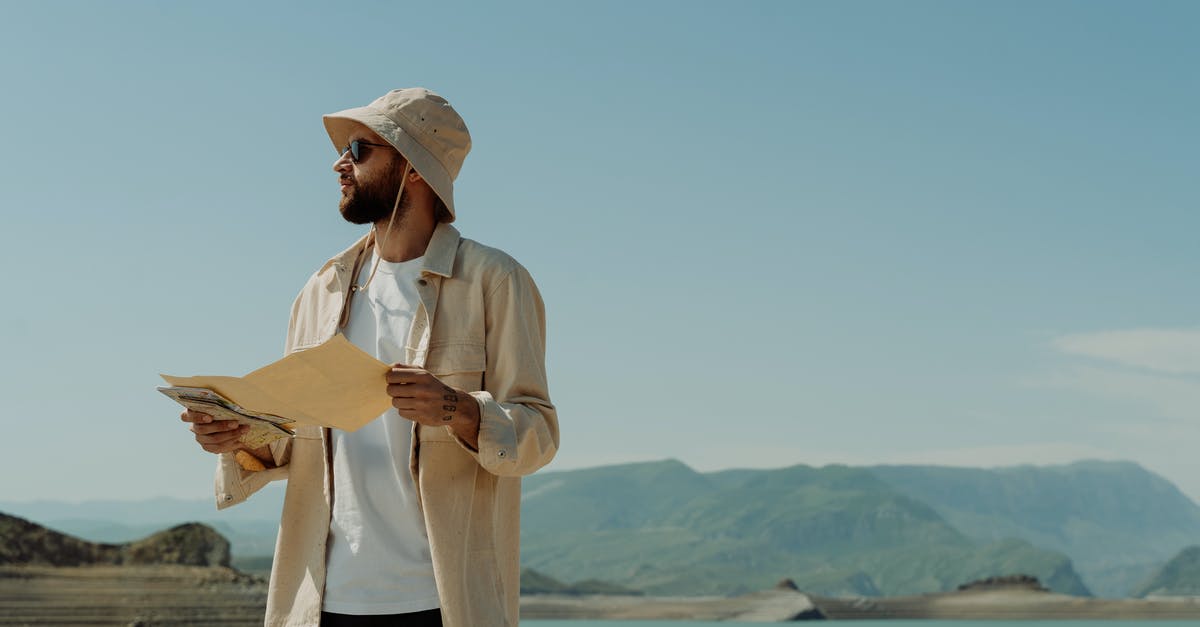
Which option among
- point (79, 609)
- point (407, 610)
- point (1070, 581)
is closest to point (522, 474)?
point (407, 610)

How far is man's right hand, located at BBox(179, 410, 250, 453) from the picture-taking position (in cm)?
280

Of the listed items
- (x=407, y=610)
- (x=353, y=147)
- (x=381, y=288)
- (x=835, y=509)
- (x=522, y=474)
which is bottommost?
(x=407, y=610)

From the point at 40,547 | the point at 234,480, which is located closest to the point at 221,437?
the point at 234,480

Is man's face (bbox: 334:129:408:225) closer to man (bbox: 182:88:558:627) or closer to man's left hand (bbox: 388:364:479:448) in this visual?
man (bbox: 182:88:558:627)

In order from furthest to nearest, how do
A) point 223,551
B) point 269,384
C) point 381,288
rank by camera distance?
point 223,551 → point 381,288 → point 269,384

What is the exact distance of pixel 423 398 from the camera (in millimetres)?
2570

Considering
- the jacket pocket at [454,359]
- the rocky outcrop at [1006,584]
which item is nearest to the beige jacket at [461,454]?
the jacket pocket at [454,359]

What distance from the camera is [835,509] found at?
7288cm

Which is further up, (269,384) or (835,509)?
(835,509)

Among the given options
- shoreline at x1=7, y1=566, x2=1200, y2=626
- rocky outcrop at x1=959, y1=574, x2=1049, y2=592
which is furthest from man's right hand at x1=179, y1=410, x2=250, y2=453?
rocky outcrop at x1=959, y1=574, x2=1049, y2=592

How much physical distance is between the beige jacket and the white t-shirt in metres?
0.04

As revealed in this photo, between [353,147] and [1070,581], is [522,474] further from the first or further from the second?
[1070,581]

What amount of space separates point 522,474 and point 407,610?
0.35m

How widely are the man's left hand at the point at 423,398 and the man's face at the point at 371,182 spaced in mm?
584
